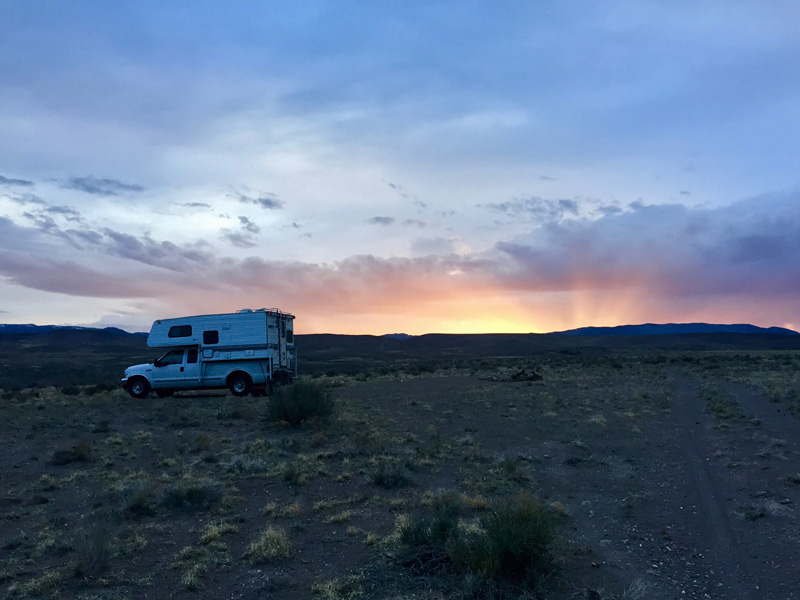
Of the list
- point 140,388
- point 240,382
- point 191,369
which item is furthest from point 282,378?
point 140,388

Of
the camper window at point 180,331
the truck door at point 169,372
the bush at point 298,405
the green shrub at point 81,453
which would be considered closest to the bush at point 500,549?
the green shrub at point 81,453

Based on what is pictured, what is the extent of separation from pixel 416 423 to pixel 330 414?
253cm

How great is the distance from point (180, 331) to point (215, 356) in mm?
1703

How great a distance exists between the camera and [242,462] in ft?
41.2

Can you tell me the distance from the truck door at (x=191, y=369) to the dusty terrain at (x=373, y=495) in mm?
3688

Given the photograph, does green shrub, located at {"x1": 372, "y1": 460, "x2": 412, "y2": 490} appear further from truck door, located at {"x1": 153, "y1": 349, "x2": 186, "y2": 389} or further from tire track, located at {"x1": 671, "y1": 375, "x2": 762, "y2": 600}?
truck door, located at {"x1": 153, "y1": 349, "x2": 186, "y2": 389}

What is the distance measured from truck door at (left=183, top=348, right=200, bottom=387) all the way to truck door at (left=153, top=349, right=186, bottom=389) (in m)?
0.17

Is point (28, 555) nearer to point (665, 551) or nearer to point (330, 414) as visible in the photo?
point (665, 551)

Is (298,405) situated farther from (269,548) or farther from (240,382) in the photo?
(269,548)

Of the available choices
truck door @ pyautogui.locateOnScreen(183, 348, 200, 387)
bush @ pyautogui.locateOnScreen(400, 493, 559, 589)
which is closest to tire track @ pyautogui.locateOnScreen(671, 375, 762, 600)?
bush @ pyautogui.locateOnScreen(400, 493, 559, 589)

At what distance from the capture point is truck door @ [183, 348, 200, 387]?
81.8ft

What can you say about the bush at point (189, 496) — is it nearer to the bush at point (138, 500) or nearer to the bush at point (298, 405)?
the bush at point (138, 500)

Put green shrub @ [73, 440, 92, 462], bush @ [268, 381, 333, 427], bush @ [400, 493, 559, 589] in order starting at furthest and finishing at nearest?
bush @ [268, 381, 333, 427] < green shrub @ [73, 440, 92, 462] < bush @ [400, 493, 559, 589]

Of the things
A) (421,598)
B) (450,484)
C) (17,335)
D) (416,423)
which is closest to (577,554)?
Result: (421,598)
